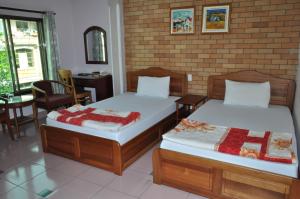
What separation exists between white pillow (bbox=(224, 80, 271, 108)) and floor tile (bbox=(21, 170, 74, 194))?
239 cm

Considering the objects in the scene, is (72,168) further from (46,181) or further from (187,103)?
(187,103)

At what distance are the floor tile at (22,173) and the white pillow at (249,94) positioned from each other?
8.78 ft

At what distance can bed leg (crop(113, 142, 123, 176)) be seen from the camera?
253 cm

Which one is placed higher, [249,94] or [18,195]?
[249,94]

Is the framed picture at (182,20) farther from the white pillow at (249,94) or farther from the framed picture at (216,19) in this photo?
the white pillow at (249,94)

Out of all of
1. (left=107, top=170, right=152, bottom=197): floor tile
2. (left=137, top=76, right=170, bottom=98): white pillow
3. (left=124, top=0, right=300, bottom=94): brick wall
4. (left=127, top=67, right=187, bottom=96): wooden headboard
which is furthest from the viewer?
(left=127, top=67, right=187, bottom=96): wooden headboard

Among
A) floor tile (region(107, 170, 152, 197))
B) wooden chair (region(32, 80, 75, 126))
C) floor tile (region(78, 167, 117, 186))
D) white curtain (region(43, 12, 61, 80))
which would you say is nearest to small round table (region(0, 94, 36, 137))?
wooden chair (region(32, 80, 75, 126))

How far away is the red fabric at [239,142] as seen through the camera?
1.90 m

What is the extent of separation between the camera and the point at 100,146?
2668mm

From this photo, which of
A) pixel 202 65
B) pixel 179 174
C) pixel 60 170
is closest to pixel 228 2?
pixel 202 65

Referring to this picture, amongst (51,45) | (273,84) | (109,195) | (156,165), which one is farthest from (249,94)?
(51,45)

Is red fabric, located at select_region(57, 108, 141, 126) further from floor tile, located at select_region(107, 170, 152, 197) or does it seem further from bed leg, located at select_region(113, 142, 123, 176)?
floor tile, located at select_region(107, 170, 152, 197)

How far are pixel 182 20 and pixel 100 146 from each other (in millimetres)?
2461

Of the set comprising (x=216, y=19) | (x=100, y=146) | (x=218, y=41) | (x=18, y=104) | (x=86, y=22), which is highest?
(x=86, y=22)
